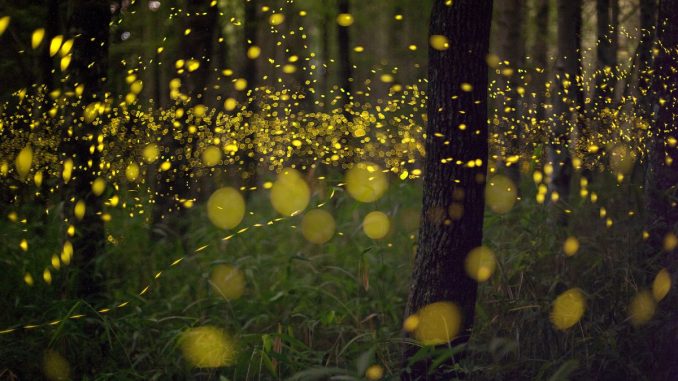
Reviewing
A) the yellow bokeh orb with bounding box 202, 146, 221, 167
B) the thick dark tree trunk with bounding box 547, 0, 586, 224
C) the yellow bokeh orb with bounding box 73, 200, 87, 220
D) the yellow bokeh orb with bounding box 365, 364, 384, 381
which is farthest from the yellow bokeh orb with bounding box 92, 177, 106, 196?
the thick dark tree trunk with bounding box 547, 0, 586, 224

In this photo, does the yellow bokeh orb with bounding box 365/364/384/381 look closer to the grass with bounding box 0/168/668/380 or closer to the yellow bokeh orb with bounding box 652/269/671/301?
the grass with bounding box 0/168/668/380

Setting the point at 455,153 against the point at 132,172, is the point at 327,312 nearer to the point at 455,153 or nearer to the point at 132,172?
the point at 455,153

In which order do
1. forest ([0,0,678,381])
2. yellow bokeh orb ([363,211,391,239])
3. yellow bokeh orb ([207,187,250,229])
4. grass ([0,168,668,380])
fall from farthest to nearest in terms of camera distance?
yellow bokeh orb ([207,187,250,229]) < yellow bokeh orb ([363,211,391,239]) < grass ([0,168,668,380]) < forest ([0,0,678,381])

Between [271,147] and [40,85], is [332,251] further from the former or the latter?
[40,85]

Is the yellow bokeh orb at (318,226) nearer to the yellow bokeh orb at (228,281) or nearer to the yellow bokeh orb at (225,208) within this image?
the yellow bokeh orb at (225,208)

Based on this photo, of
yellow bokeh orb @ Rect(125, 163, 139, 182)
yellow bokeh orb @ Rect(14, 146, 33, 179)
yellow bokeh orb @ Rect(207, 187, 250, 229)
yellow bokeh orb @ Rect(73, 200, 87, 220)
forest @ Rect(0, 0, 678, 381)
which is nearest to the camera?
forest @ Rect(0, 0, 678, 381)

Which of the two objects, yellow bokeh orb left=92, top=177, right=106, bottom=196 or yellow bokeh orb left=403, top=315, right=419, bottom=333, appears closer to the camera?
yellow bokeh orb left=403, top=315, right=419, bottom=333

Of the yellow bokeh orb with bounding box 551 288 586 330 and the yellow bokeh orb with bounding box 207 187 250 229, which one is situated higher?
the yellow bokeh orb with bounding box 551 288 586 330

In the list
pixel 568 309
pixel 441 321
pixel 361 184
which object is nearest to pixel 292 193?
pixel 361 184
